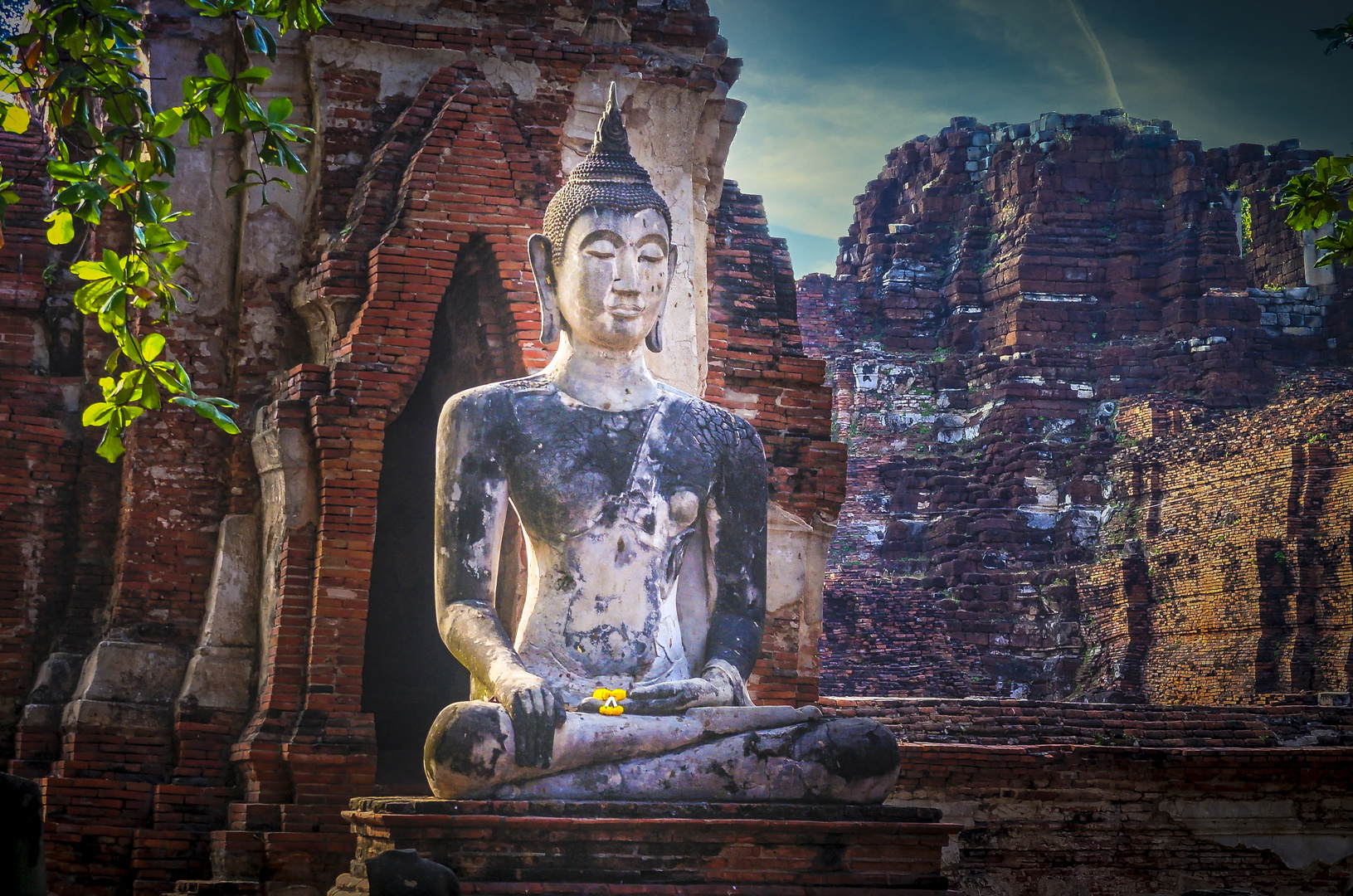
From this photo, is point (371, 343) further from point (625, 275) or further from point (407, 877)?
point (407, 877)

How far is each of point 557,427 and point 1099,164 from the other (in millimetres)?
31289

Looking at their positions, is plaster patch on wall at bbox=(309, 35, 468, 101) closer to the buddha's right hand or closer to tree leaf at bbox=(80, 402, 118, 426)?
tree leaf at bbox=(80, 402, 118, 426)

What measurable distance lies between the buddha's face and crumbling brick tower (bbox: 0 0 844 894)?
2474 millimetres

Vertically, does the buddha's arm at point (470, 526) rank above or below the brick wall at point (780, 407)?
below

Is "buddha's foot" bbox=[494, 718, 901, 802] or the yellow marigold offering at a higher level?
the yellow marigold offering

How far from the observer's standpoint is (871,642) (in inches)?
978

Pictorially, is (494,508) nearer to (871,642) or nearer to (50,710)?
(50,710)

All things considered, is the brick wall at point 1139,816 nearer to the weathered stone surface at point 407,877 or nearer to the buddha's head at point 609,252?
the buddha's head at point 609,252

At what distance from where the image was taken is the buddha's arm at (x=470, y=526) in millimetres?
5395

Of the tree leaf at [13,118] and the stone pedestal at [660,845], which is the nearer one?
the stone pedestal at [660,845]

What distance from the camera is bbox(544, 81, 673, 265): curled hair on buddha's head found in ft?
19.1

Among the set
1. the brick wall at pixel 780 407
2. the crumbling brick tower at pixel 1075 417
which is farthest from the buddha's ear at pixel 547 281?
the crumbling brick tower at pixel 1075 417

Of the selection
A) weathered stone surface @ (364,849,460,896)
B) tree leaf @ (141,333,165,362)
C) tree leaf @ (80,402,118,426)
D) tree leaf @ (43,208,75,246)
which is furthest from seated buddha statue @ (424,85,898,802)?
tree leaf @ (43,208,75,246)

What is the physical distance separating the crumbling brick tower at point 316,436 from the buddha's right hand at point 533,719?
3.24m
